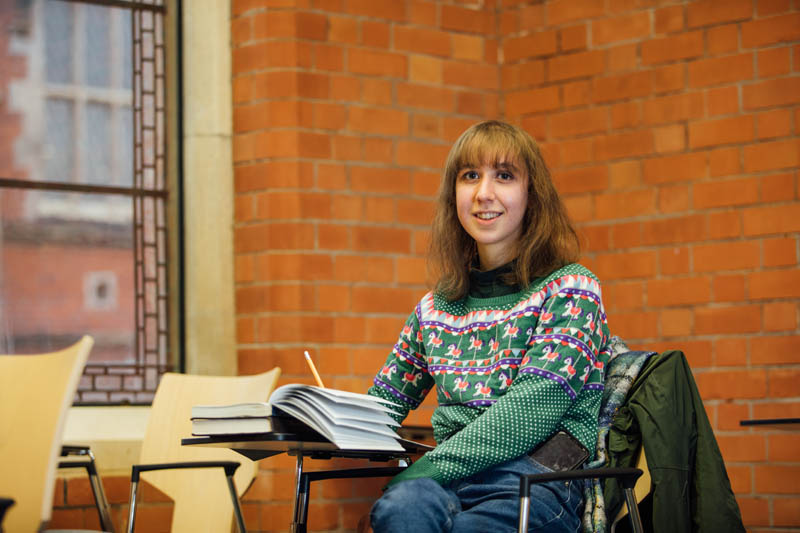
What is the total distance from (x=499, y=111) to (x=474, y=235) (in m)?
1.81

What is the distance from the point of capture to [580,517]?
2047 mm

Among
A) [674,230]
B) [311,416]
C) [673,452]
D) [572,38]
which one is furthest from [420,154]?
[311,416]

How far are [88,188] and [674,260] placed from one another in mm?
2044

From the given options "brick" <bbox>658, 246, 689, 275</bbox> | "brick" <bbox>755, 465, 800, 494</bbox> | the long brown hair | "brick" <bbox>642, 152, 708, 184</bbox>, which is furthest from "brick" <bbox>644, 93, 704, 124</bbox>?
the long brown hair

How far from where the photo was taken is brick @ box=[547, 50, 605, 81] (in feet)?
12.1

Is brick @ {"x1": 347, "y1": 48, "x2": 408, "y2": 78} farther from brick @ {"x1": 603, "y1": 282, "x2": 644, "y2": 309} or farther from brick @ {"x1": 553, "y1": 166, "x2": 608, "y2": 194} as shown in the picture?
brick @ {"x1": 603, "y1": 282, "x2": 644, "y2": 309}

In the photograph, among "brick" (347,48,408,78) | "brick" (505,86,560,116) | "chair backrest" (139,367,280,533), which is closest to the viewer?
"chair backrest" (139,367,280,533)

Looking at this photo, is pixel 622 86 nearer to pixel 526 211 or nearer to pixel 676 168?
pixel 676 168

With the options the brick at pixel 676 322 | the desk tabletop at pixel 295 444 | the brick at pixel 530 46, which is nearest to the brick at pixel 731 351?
the brick at pixel 676 322

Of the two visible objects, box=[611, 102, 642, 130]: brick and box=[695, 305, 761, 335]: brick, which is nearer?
box=[695, 305, 761, 335]: brick

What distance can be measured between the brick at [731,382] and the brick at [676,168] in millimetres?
661

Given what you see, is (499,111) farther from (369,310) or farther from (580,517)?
(580,517)

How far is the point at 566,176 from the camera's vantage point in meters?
3.74

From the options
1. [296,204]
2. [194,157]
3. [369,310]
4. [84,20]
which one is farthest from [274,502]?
[84,20]
